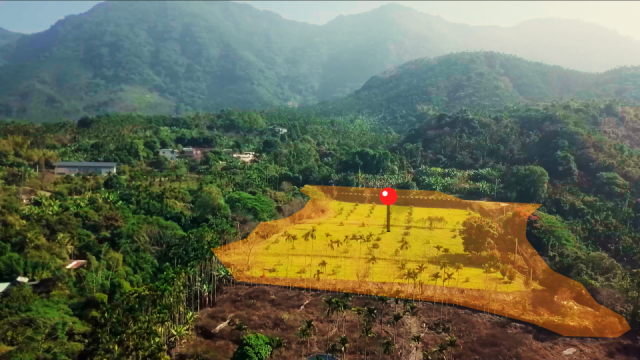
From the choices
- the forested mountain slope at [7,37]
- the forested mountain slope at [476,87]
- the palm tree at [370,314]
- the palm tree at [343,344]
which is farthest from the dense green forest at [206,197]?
the forested mountain slope at [7,37]

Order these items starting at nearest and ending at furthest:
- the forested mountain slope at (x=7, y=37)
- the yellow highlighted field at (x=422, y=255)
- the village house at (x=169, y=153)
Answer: the yellow highlighted field at (x=422, y=255), the village house at (x=169, y=153), the forested mountain slope at (x=7, y=37)

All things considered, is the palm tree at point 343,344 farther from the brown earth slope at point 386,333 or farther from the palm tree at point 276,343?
the palm tree at point 276,343

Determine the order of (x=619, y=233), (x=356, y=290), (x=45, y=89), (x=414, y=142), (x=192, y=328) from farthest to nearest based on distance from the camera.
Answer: (x=45, y=89) → (x=414, y=142) → (x=619, y=233) → (x=192, y=328) → (x=356, y=290)

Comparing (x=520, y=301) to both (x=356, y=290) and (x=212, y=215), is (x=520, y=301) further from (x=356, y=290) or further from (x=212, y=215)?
(x=212, y=215)

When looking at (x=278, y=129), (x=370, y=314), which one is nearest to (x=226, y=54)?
(x=278, y=129)

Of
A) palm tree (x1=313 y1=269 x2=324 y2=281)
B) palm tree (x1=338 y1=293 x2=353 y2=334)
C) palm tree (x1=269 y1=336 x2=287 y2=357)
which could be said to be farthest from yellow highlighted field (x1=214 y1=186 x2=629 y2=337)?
palm tree (x1=269 y1=336 x2=287 y2=357)

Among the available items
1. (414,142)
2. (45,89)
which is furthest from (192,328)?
(45,89)
